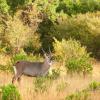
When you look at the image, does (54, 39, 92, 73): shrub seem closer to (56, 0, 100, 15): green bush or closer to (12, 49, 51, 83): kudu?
(12, 49, 51, 83): kudu

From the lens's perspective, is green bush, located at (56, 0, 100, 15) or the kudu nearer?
the kudu

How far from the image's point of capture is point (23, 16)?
27.9 metres

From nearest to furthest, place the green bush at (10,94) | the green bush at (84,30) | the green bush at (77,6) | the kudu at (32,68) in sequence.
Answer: the green bush at (10,94), the kudu at (32,68), the green bush at (84,30), the green bush at (77,6)

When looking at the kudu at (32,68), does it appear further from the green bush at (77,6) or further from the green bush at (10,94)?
the green bush at (77,6)

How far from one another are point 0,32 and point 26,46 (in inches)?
113

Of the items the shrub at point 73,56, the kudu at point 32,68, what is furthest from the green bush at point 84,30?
the kudu at point 32,68

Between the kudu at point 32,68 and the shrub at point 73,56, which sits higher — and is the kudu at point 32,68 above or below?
above

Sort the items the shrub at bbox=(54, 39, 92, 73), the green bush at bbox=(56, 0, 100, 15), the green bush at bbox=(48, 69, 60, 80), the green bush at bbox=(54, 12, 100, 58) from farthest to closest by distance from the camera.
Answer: the green bush at bbox=(56, 0, 100, 15) → the green bush at bbox=(54, 12, 100, 58) → the shrub at bbox=(54, 39, 92, 73) → the green bush at bbox=(48, 69, 60, 80)

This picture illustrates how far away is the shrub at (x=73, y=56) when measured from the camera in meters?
17.6

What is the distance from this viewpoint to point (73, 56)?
2125cm

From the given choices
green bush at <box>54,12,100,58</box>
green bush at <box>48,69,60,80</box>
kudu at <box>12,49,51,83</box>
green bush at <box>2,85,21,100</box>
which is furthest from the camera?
green bush at <box>54,12,100,58</box>

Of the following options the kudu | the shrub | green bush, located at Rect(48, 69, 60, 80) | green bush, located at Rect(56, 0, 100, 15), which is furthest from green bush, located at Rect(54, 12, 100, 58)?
the kudu

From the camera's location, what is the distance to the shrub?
17.6 metres

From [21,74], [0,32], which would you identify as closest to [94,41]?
[0,32]
